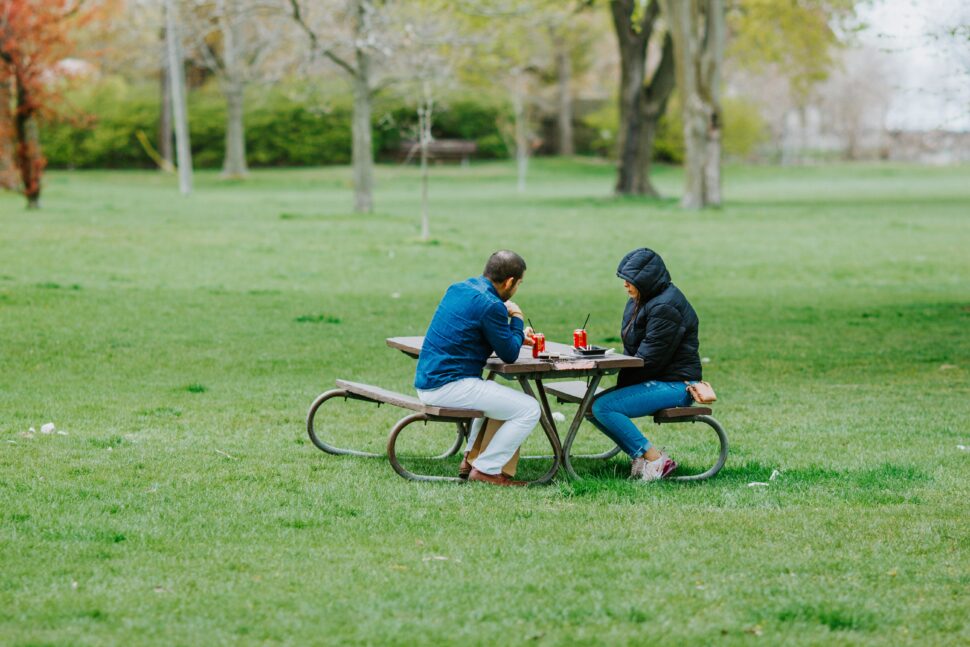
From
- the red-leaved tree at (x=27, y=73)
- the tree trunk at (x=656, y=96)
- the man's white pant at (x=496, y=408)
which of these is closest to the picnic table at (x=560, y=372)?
the man's white pant at (x=496, y=408)

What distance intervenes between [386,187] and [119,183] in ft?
30.6

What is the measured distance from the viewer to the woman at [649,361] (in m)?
7.64

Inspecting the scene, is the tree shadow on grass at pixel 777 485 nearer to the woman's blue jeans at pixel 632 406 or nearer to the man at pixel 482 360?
the woman's blue jeans at pixel 632 406

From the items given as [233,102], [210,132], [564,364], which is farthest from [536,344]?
[210,132]

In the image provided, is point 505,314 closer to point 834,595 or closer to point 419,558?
point 419,558

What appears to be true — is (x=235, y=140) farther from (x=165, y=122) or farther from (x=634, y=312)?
(x=634, y=312)

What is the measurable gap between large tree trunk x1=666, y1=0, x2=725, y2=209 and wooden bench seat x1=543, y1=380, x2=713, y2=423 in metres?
22.2

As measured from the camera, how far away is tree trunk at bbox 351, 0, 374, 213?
90.8 ft

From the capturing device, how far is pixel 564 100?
59.6 metres

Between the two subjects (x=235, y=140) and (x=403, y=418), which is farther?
(x=235, y=140)

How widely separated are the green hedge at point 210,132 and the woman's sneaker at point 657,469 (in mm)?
44986

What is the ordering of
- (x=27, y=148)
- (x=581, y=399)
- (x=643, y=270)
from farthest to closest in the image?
(x=27, y=148) → (x=581, y=399) → (x=643, y=270)

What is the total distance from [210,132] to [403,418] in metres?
47.8

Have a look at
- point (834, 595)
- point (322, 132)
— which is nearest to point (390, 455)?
point (834, 595)
